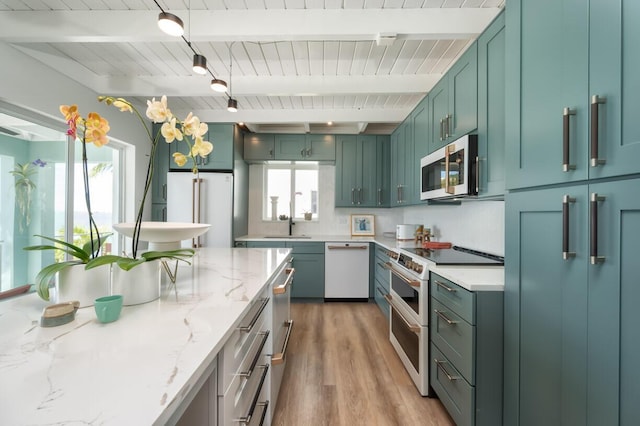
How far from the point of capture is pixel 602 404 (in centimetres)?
88

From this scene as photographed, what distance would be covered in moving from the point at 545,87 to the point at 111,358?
1665 mm

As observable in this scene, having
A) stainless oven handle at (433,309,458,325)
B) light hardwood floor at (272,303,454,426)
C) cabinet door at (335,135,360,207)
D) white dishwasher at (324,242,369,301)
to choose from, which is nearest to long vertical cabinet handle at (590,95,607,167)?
stainless oven handle at (433,309,458,325)

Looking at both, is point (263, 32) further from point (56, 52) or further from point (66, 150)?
point (66, 150)

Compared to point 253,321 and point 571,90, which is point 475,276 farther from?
point 253,321

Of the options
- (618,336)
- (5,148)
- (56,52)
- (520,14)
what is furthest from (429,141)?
(5,148)

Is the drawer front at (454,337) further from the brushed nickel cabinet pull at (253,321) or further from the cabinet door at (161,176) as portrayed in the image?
the cabinet door at (161,176)

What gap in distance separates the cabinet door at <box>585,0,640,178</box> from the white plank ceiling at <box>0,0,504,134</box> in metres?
1.20

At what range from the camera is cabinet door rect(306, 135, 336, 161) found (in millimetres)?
4258

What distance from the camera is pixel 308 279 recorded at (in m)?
3.93

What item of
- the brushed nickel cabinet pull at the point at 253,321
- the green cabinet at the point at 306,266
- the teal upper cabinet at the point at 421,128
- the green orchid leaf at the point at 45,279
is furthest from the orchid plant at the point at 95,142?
the green cabinet at the point at 306,266

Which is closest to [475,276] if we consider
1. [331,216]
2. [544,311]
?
[544,311]

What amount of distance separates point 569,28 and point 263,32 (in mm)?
1676

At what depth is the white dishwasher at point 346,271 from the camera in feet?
12.9

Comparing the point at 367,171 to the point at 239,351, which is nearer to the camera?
the point at 239,351
